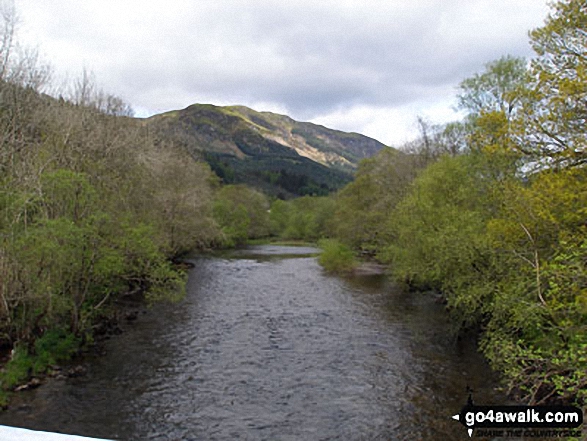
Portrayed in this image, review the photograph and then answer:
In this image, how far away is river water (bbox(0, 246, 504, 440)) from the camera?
40.9 ft

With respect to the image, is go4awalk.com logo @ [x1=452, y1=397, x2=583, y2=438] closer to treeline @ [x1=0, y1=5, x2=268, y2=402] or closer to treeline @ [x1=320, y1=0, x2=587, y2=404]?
treeline @ [x1=320, y1=0, x2=587, y2=404]

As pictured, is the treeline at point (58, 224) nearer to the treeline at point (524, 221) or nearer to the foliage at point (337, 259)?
the treeline at point (524, 221)

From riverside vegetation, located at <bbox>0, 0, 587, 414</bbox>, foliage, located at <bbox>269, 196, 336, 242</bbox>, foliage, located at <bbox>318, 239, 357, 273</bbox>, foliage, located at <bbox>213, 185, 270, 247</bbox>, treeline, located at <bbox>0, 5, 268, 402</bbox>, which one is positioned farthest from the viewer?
foliage, located at <bbox>269, 196, 336, 242</bbox>

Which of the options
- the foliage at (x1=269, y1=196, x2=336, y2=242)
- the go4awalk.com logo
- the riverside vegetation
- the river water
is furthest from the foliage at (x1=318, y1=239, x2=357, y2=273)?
the foliage at (x1=269, y1=196, x2=336, y2=242)

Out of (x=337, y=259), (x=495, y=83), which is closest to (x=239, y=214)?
(x=337, y=259)

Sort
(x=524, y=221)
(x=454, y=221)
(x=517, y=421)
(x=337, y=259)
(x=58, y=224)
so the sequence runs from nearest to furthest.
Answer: (x=517, y=421), (x=524, y=221), (x=58, y=224), (x=454, y=221), (x=337, y=259)

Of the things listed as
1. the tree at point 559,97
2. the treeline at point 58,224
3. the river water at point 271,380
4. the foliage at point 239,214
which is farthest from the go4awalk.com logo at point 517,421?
the foliage at point 239,214

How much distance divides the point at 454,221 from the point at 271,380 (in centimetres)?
1038

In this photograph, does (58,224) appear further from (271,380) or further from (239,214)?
(239,214)

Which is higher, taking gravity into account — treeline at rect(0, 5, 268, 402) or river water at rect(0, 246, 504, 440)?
treeline at rect(0, 5, 268, 402)

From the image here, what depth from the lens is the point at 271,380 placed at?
15.9m

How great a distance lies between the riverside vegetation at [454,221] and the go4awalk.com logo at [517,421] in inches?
18.7

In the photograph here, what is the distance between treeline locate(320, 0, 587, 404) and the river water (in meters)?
2.34

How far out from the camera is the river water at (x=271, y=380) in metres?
12.5
